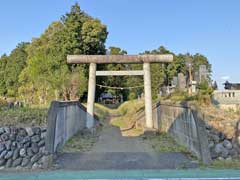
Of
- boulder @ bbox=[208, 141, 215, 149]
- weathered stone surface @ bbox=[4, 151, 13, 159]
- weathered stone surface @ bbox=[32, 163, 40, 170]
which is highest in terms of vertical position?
boulder @ bbox=[208, 141, 215, 149]

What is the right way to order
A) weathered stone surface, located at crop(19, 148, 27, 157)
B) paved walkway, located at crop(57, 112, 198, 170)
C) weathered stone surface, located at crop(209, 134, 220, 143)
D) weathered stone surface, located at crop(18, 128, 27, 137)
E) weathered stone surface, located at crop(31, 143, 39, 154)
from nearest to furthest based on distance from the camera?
paved walkway, located at crop(57, 112, 198, 170) < weathered stone surface, located at crop(19, 148, 27, 157) < weathered stone surface, located at crop(31, 143, 39, 154) < weathered stone surface, located at crop(18, 128, 27, 137) < weathered stone surface, located at crop(209, 134, 220, 143)

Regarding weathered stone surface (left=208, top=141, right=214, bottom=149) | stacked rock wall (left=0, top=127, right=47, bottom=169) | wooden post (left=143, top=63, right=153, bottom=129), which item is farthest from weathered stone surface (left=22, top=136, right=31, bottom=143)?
wooden post (left=143, top=63, right=153, bottom=129)

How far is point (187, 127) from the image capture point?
7137mm

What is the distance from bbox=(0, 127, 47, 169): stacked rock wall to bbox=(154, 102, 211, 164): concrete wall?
129 inches

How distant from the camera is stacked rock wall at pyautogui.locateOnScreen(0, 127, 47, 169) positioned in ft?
18.4

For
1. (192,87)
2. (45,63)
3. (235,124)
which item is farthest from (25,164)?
(45,63)

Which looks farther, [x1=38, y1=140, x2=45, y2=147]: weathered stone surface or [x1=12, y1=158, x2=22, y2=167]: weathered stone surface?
[x1=38, y1=140, x2=45, y2=147]: weathered stone surface

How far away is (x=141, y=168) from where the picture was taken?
5332 millimetres

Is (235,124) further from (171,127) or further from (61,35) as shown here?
(61,35)

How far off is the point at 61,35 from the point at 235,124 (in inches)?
829

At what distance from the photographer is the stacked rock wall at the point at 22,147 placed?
5.60 m

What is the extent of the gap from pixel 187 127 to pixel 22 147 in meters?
4.01

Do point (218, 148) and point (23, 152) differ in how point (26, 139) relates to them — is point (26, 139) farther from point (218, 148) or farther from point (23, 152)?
point (218, 148)

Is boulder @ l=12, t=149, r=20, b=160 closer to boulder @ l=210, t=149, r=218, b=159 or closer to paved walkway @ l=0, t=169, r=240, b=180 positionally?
paved walkway @ l=0, t=169, r=240, b=180
